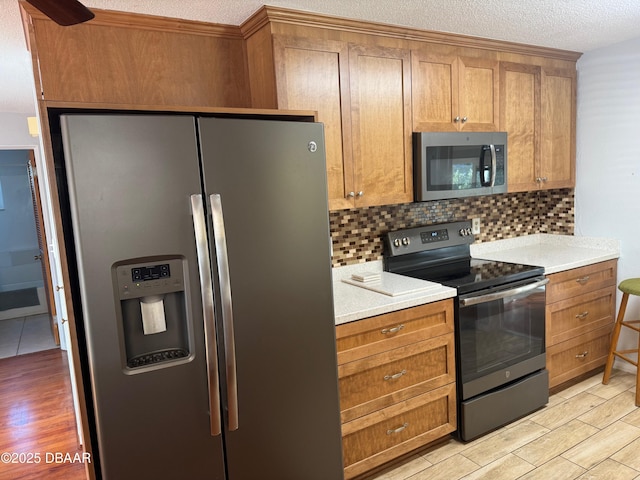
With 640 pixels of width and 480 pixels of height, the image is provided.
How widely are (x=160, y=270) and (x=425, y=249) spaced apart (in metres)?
1.85

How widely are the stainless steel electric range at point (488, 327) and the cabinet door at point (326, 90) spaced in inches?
25.1

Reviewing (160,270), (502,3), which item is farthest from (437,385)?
(502,3)

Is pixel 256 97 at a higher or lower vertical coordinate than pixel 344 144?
higher

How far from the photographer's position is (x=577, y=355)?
3025 millimetres

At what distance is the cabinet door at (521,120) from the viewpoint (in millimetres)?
2911

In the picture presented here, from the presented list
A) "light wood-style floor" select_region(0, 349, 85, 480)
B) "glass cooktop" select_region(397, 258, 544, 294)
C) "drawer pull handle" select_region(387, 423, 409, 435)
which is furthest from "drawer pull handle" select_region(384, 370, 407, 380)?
"light wood-style floor" select_region(0, 349, 85, 480)

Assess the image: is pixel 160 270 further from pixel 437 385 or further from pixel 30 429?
pixel 30 429

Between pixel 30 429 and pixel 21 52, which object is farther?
pixel 30 429

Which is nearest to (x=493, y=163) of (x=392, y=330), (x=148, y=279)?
(x=392, y=330)

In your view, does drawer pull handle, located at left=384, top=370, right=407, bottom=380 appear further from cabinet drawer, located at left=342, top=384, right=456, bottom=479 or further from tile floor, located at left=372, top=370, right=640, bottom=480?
tile floor, located at left=372, top=370, right=640, bottom=480

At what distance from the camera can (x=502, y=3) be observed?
216 cm

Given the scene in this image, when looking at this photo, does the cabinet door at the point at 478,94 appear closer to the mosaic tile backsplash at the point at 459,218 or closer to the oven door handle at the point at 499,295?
the mosaic tile backsplash at the point at 459,218

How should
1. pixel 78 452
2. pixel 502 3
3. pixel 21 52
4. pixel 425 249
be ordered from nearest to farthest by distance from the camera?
pixel 502 3 → pixel 21 52 → pixel 78 452 → pixel 425 249

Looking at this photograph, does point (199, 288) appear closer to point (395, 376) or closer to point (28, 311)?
point (395, 376)
